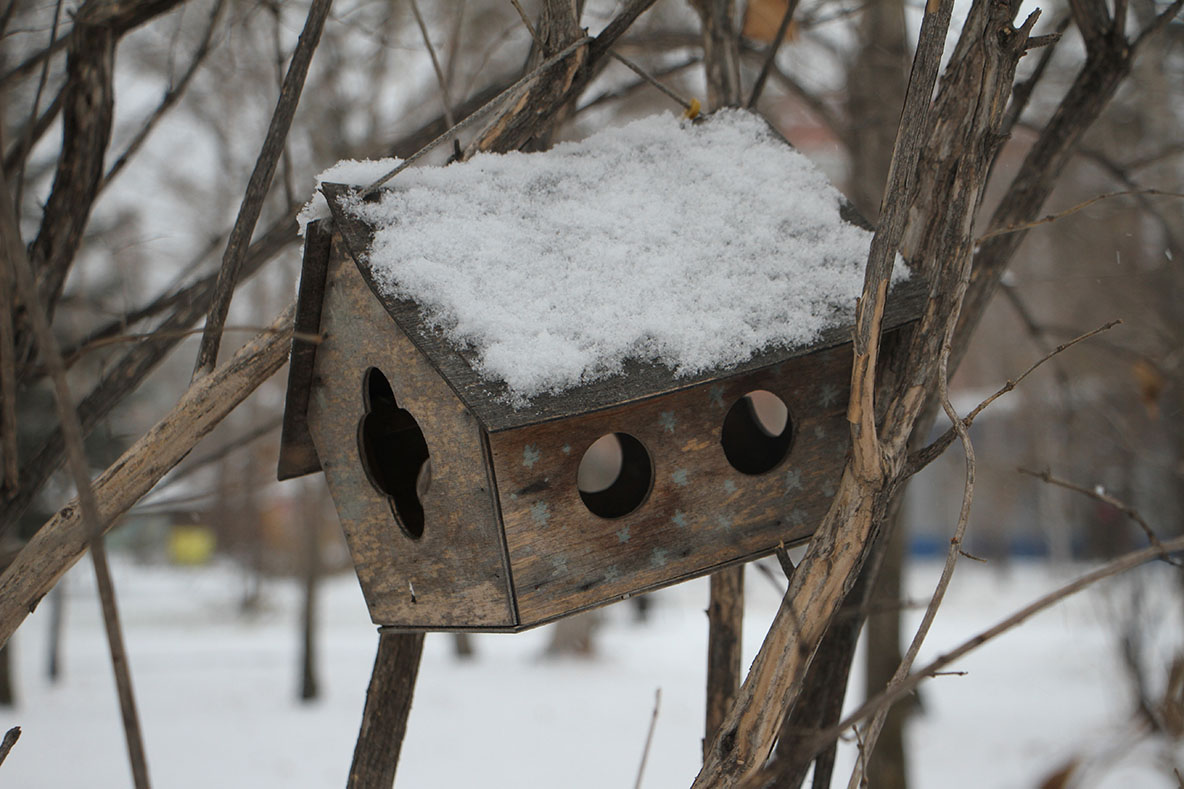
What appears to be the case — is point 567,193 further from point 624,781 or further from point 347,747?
point 347,747

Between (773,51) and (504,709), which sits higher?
(504,709)

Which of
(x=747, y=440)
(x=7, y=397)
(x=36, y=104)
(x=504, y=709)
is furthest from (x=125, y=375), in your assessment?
(x=504, y=709)

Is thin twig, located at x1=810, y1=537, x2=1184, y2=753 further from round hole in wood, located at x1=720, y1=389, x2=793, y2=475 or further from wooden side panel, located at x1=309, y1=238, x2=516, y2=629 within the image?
round hole in wood, located at x1=720, y1=389, x2=793, y2=475

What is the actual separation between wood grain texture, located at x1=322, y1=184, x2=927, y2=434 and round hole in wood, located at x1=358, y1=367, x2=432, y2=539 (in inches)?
17.6

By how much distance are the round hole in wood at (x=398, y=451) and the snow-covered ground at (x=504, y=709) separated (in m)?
1.47

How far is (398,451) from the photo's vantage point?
2277 mm

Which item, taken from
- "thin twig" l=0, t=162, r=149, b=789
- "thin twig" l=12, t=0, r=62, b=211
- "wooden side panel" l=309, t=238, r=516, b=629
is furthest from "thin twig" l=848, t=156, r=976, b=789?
"thin twig" l=12, t=0, r=62, b=211

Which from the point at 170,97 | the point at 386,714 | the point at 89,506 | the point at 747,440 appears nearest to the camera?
the point at 89,506

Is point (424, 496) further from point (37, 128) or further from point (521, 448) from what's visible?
point (37, 128)

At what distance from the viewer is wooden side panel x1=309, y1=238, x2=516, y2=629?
1652 millimetres

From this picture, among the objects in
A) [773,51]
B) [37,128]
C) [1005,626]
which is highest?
[37,128]

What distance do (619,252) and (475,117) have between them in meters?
0.36

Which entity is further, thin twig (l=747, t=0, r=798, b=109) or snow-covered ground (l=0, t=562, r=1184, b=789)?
snow-covered ground (l=0, t=562, r=1184, b=789)

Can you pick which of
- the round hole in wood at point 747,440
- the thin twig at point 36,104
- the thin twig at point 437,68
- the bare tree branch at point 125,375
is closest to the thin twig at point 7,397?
the bare tree branch at point 125,375
